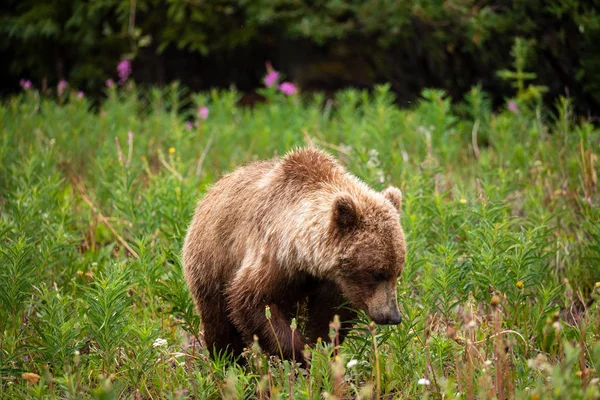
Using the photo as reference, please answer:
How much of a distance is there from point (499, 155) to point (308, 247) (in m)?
3.85

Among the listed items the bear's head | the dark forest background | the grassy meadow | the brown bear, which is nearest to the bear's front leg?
the brown bear

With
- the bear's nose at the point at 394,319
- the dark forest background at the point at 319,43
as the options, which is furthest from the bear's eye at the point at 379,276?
the dark forest background at the point at 319,43

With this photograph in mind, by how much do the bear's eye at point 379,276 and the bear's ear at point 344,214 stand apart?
0.84ft

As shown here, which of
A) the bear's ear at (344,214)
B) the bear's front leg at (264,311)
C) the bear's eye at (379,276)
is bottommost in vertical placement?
the bear's front leg at (264,311)

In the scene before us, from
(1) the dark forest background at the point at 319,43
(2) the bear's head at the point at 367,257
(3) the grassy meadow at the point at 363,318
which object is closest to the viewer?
(3) the grassy meadow at the point at 363,318

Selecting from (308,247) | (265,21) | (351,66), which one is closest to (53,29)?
(265,21)

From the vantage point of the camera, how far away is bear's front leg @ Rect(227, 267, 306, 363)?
3.90m

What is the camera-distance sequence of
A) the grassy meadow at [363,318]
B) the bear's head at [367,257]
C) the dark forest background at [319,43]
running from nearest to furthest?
the grassy meadow at [363,318] → the bear's head at [367,257] → the dark forest background at [319,43]

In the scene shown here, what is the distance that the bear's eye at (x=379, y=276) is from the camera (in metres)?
3.85

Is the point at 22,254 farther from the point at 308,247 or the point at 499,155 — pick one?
the point at 499,155

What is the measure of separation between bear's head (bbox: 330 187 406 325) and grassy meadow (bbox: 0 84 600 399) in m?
0.19

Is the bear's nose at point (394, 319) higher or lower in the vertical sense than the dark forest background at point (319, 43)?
higher

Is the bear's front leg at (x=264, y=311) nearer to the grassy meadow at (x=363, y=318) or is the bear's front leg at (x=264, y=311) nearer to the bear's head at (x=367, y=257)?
the grassy meadow at (x=363, y=318)

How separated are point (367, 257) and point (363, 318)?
37 cm
